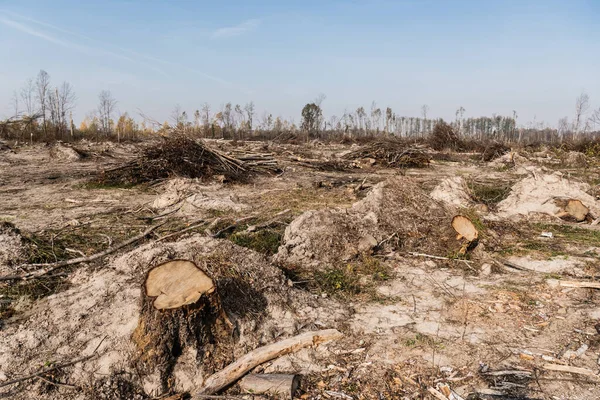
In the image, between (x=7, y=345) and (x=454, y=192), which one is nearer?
(x=7, y=345)

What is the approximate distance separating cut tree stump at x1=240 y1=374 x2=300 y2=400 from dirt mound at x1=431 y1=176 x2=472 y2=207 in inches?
257

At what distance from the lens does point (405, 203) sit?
731 centimetres

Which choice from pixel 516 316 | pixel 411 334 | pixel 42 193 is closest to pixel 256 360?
pixel 411 334

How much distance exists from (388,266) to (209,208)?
14.3ft

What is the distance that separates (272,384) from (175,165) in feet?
32.2

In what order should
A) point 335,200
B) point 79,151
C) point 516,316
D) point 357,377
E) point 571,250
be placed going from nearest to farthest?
1. point 357,377
2. point 516,316
3. point 571,250
4. point 335,200
5. point 79,151

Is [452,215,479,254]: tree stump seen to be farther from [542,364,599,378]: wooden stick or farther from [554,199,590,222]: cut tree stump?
[554,199,590,222]: cut tree stump

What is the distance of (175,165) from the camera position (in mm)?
12117

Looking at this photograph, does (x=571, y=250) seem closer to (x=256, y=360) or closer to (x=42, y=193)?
(x=256, y=360)

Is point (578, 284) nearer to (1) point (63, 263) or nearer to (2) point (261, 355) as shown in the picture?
(2) point (261, 355)

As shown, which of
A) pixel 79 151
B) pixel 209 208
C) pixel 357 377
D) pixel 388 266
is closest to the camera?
pixel 357 377

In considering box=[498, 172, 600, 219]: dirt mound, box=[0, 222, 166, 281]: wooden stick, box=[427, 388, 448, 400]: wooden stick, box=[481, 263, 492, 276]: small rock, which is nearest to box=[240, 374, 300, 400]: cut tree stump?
box=[427, 388, 448, 400]: wooden stick

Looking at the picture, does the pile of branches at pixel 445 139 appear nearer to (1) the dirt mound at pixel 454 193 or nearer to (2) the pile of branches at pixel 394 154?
(2) the pile of branches at pixel 394 154

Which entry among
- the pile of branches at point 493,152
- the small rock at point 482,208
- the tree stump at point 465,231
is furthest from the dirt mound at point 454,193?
the pile of branches at point 493,152
